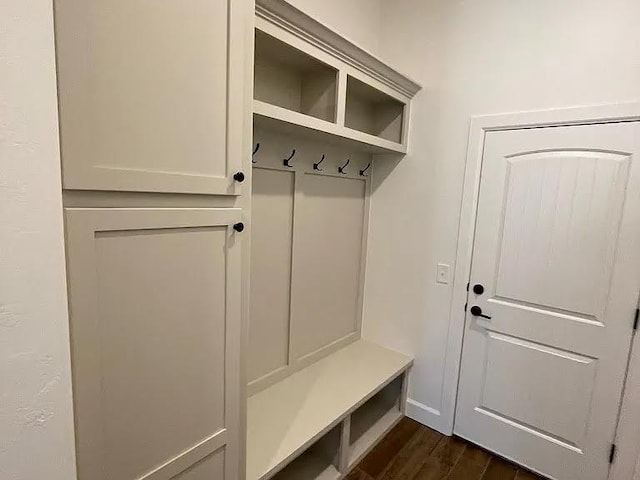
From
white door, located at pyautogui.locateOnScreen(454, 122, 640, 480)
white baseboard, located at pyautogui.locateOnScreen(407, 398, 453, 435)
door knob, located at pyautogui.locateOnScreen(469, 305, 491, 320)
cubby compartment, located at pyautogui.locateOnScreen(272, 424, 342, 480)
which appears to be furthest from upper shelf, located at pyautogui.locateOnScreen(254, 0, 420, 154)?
white baseboard, located at pyautogui.locateOnScreen(407, 398, 453, 435)

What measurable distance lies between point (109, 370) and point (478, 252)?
1949 mm

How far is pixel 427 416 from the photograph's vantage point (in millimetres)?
2365

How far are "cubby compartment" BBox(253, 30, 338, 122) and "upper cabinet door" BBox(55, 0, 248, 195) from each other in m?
0.67

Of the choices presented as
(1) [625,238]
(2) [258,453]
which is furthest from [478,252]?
(2) [258,453]

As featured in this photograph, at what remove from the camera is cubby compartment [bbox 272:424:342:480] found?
1.89 metres

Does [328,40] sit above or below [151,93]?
above

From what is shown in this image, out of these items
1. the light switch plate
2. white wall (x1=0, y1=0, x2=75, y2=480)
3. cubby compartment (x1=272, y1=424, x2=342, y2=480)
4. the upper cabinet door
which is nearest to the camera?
white wall (x1=0, y1=0, x2=75, y2=480)

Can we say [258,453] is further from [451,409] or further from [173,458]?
[451,409]

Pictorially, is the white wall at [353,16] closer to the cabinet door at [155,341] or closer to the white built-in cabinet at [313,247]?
the white built-in cabinet at [313,247]

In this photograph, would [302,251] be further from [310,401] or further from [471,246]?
[471,246]

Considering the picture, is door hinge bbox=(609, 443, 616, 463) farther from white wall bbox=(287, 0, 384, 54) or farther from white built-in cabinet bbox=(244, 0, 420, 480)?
white wall bbox=(287, 0, 384, 54)

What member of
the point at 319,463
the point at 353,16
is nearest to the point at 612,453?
the point at 319,463

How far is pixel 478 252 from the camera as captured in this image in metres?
2.10

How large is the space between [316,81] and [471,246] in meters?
1.33
